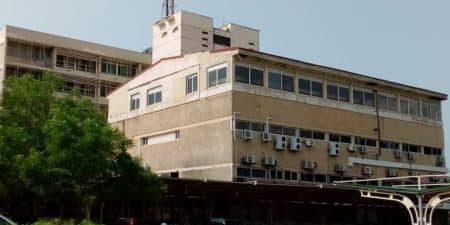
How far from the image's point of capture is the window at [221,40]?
7125cm

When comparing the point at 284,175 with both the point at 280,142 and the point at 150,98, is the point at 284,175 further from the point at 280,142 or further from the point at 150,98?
the point at 150,98

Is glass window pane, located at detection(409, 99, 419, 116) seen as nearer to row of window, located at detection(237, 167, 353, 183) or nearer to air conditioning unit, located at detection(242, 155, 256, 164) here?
row of window, located at detection(237, 167, 353, 183)

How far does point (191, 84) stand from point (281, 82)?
598cm

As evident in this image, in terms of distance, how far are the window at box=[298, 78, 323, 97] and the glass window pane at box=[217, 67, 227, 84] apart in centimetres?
538

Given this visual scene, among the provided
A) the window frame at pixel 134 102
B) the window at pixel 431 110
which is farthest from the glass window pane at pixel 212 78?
the window at pixel 431 110

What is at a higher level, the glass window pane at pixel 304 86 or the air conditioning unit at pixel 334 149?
the glass window pane at pixel 304 86

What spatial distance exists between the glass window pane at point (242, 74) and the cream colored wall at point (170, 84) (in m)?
0.49

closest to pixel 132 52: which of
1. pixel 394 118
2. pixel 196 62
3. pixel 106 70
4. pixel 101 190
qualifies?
pixel 106 70

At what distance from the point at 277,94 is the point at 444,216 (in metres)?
17.7

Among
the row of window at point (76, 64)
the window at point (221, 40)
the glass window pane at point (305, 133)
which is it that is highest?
the window at point (221, 40)

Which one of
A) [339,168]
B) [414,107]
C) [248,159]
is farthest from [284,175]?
[414,107]

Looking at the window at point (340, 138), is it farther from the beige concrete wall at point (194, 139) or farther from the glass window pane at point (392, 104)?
the beige concrete wall at point (194, 139)

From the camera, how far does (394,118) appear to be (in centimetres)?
4803

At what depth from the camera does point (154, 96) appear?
46781mm
